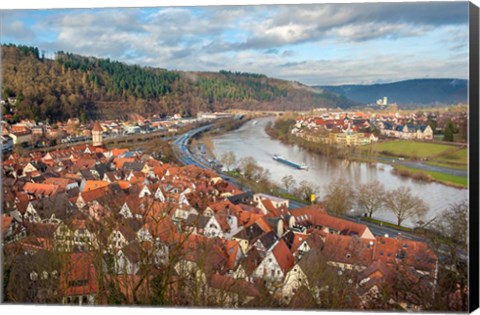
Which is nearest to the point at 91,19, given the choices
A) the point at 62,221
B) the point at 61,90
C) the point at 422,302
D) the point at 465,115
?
the point at 61,90

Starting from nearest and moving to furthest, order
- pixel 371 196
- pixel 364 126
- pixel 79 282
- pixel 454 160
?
pixel 454 160
pixel 79 282
pixel 371 196
pixel 364 126

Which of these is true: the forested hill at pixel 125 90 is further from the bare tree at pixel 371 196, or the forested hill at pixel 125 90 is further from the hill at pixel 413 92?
the bare tree at pixel 371 196

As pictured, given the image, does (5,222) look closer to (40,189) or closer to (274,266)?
(40,189)

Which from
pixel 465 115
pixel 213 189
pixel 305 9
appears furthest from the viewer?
pixel 213 189

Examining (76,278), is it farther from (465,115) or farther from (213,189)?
(465,115)

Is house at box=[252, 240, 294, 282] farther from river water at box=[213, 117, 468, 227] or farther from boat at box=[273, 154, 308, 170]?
boat at box=[273, 154, 308, 170]

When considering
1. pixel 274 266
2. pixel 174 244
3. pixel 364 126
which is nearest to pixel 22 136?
pixel 174 244
